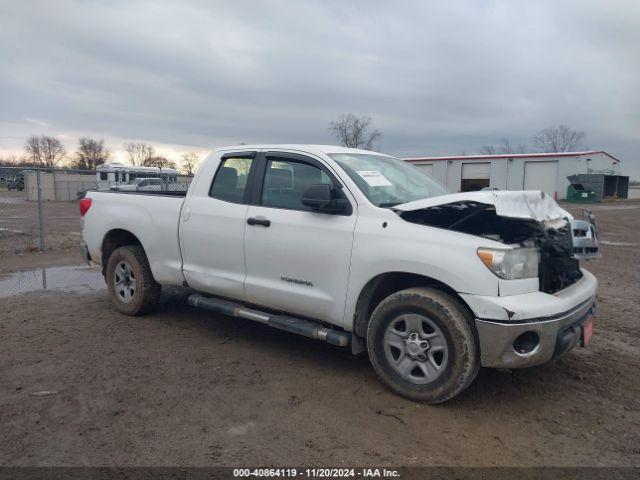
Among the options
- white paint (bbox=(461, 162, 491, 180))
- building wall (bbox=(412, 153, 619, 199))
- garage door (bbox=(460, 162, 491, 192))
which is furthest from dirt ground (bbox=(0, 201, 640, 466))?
white paint (bbox=(461, 162, 491, 180))

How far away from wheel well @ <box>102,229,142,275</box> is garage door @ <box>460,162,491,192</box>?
3642 centimetres

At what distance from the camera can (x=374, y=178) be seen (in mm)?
→ 4457

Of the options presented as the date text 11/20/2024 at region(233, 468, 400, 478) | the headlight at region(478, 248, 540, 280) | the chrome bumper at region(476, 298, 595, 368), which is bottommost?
the date text 11/20/2024 at region(233, 468, 400, 478)

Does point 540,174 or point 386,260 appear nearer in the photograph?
point 386,260

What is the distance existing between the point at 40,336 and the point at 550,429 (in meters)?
4.87

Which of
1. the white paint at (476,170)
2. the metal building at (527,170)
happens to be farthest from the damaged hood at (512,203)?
the white paint at (476,170)

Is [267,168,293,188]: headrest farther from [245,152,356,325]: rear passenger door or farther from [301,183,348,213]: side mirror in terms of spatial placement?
[301,183,348,213]: side mirror

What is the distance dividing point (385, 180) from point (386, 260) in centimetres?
96

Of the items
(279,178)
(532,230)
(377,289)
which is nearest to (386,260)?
(377,289)

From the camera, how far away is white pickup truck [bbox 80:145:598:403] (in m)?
3.52

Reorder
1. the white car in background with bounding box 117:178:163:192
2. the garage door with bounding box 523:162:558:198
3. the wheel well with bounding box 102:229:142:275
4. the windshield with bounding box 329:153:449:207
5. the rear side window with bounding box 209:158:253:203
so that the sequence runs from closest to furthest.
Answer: the windshield with bounding box 329:153:449:207 < the rear side window with bounding box 209:158:253:203 < the wheel well with bounding box 102:229:142:275 < the white car in background with bounding box 117:178:163:192 < the garage door with bounding box 523:162:558:198

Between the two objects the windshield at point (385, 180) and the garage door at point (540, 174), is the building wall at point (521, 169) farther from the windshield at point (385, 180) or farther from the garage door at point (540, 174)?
the windshield at point (385, 180)

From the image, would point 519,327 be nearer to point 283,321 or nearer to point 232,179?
point 283,321

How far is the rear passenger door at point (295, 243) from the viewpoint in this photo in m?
4.14
